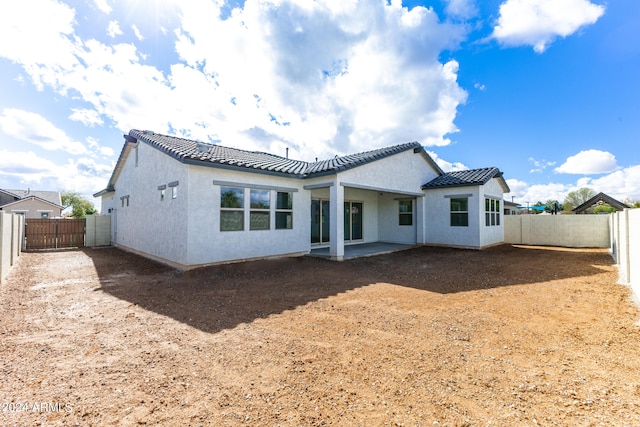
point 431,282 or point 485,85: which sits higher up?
point 485,85

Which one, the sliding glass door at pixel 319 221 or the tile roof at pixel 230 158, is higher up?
the tile roof at pixel 230 158

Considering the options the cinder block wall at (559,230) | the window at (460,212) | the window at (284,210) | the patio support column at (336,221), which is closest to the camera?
the patio support column at (336,221)

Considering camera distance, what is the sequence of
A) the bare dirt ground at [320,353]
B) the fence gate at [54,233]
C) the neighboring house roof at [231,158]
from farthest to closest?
the fence gate at [54,233], the neighboring house roof at [231,158], the bare dirt ground at [320,353]

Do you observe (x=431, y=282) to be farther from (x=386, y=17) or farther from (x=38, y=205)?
(x=38, y=205)

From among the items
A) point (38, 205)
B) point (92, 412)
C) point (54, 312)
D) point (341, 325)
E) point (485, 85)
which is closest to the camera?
point (92, 412)

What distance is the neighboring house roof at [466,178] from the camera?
1333 centimetres

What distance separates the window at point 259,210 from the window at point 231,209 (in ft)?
1.20

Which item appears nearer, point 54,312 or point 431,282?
point 54,312

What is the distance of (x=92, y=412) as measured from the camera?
2469 millimetres

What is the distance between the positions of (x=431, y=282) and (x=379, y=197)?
963cm

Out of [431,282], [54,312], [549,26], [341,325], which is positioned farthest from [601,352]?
[549,26]

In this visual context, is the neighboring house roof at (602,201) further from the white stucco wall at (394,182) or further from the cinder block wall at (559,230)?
A: the white stucco wall at (394,182)

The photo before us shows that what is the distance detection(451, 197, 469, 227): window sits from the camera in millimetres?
13680

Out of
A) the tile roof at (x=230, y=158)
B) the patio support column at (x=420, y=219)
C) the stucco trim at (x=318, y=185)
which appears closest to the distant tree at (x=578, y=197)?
the patio support column at (x=420, y=219)
